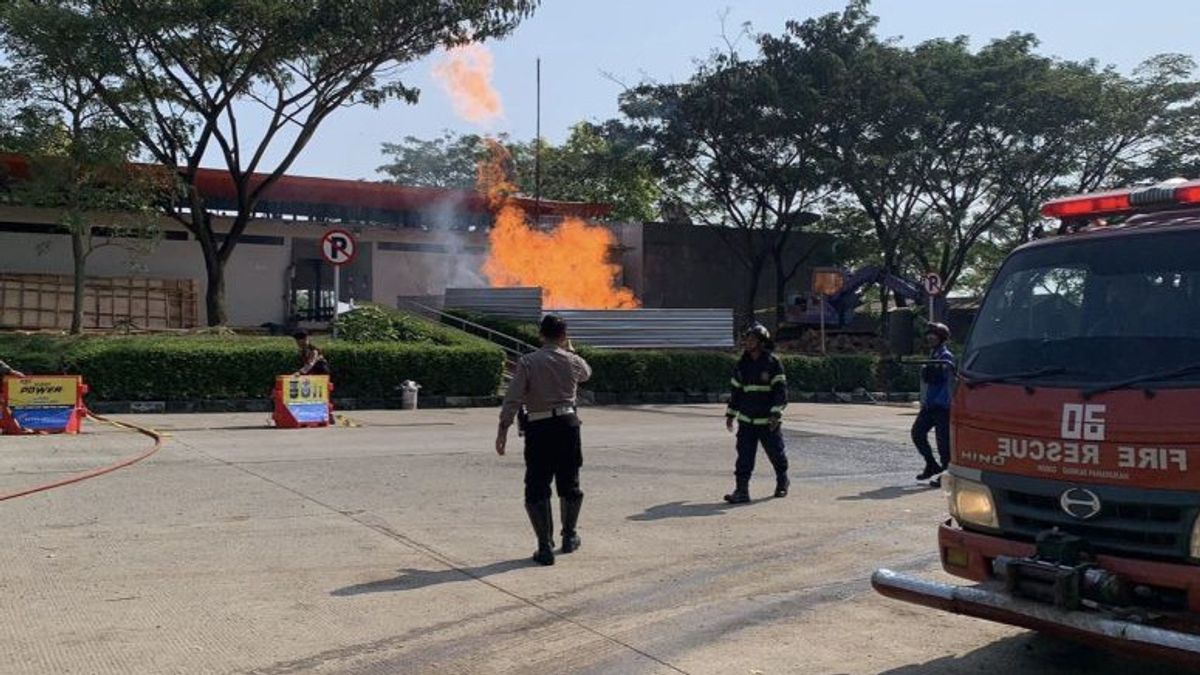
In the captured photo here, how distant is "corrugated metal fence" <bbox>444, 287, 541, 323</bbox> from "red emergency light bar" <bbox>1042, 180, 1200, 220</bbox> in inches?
854

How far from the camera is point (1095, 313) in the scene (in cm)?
532

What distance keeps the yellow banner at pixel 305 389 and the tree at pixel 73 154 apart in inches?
396

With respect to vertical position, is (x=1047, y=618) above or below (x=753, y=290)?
below

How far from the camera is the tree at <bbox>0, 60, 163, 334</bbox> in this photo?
24.2m

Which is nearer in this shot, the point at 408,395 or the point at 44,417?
the point at 44,417

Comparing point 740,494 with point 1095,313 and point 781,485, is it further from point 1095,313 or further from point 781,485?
point 1095,313

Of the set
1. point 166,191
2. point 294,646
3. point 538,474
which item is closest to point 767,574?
point 538,474

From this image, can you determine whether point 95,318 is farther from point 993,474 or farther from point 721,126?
point 993,474

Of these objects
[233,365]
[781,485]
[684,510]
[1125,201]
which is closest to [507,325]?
[233,365]

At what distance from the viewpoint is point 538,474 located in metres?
7.84

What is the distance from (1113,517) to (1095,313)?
3.42ft

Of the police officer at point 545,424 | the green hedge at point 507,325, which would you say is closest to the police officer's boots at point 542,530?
the police officer at point 545,424

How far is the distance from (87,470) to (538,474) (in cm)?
620

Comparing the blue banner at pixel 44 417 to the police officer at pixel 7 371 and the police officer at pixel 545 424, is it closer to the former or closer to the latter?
the police officer at pixel 7 371
